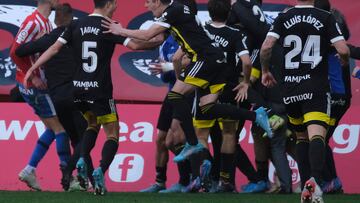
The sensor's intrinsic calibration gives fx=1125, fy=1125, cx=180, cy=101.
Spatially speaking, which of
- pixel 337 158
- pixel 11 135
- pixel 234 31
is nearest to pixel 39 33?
pixel 11 135

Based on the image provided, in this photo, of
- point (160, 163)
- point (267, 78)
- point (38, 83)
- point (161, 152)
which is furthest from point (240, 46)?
point (38, 83)

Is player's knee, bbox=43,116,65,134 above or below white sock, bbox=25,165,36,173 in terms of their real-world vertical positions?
above

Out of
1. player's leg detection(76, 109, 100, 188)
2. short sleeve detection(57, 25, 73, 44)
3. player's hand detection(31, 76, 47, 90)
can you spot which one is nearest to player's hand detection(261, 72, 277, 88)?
player's leg detection(76, 109, 100, 188)

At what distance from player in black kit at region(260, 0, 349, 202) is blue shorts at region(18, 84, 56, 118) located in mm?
3559

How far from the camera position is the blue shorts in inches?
514

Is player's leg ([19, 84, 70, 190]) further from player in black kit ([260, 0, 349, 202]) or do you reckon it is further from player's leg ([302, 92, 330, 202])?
player's leg ([302, 92, 330, 202])

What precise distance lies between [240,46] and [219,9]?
0.46 metres

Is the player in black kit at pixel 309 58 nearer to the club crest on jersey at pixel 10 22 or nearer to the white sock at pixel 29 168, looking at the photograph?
the white sock at pixel 29 168

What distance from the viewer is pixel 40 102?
13.1 meters

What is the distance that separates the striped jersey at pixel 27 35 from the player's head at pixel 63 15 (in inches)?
7.3

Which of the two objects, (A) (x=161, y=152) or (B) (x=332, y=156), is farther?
(A) (x=161, y=152)

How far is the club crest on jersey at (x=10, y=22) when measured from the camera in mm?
14391

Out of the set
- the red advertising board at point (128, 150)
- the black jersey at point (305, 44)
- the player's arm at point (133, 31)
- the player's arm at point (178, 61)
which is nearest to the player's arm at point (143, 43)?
the player's arm at point (133, 31)

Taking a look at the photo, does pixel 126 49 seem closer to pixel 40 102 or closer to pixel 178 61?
pixel 40 102
